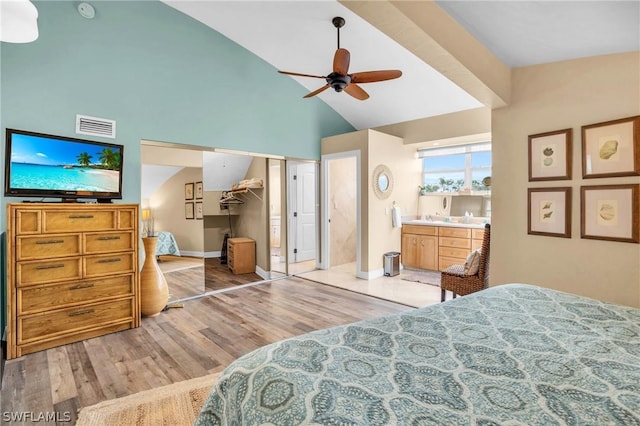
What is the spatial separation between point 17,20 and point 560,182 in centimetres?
408

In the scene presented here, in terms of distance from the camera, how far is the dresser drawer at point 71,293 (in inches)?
101

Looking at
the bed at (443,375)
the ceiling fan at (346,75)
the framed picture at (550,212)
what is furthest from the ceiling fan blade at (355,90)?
the bed at (443,375)

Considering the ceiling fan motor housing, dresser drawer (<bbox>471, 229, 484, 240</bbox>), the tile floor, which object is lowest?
the tile floor

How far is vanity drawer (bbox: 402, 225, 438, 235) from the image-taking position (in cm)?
541

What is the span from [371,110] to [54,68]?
4448 millimetres

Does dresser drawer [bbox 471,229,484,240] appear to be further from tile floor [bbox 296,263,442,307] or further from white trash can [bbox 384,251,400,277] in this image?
white trash can [bbox 384,251,400,277]

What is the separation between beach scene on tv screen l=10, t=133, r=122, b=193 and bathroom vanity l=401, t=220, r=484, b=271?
4.59 meters

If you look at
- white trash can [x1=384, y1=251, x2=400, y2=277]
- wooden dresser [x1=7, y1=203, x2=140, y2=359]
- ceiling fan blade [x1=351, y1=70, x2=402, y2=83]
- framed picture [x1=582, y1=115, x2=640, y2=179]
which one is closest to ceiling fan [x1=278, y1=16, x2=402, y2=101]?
ceiling fan blade [x1=351, y1=70, x2=402, y2=83]

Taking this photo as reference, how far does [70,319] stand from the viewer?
2.78 meters

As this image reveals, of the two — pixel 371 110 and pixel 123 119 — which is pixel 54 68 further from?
pixel 371 110

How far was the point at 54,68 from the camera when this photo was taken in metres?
3.01

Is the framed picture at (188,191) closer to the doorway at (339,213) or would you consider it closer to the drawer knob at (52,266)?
the drawer knob at (52,266)

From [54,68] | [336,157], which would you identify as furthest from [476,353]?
[336,157]

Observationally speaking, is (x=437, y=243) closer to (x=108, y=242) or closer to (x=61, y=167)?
(x=108, y=242)
